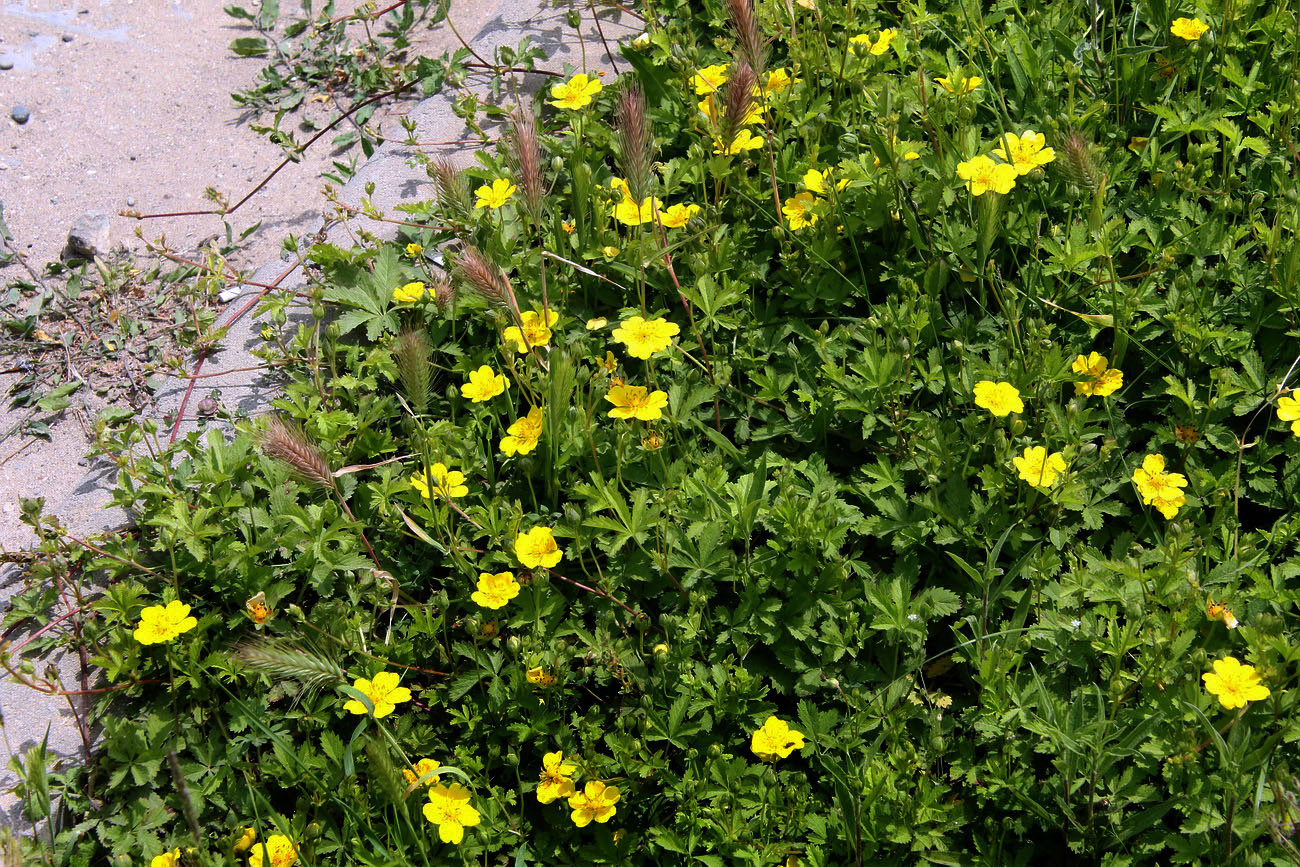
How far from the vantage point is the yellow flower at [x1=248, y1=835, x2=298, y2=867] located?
94.2 inches

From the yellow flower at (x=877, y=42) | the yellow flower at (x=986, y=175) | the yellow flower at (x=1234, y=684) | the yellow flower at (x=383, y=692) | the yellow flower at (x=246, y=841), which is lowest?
the yellow flower at (x=246, y=841)

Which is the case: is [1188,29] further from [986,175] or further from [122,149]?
[122,149]

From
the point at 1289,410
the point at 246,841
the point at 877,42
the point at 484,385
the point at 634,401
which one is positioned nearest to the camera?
the point at 246,841

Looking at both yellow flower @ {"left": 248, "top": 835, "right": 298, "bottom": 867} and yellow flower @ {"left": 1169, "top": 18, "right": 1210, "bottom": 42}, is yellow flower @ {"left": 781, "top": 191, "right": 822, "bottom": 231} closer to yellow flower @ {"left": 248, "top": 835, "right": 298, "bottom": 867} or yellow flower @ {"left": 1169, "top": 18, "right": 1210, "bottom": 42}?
yellow flower @ {"left": 1169, "top": 18, "right": 1210, "bottom": 42}

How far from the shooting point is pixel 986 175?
2908mm

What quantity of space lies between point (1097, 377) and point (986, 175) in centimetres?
61

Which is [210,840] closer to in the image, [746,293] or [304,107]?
[746,293]

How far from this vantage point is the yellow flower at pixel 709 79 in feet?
11.5

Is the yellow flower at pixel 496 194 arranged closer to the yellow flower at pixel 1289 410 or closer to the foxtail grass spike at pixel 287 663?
the foxtail grass spike at pixel 287 663

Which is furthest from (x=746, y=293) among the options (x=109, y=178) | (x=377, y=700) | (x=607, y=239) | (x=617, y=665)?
(x=109, y=178)

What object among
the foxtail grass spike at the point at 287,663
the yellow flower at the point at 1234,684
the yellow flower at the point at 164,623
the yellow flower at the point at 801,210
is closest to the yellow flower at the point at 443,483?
the foxtail grass spike at the point at 287,663

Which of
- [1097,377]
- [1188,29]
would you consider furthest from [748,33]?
[1188,29]

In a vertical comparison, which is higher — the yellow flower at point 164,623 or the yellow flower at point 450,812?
the yellow flower at point 164,623

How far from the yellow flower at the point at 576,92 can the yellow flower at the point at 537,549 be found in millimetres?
1586
